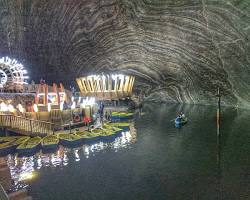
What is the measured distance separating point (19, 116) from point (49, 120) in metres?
3.24

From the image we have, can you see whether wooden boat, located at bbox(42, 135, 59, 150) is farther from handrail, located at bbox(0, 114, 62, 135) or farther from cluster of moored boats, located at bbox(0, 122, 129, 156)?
handrail, located at bbox(0, 114, 62, 135)

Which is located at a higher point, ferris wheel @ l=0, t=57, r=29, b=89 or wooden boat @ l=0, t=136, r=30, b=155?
ferris wheel @ l=0, t=57, r=29, b=89

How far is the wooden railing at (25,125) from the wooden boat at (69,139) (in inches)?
85.2

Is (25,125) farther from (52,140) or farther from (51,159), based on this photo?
(51,159)

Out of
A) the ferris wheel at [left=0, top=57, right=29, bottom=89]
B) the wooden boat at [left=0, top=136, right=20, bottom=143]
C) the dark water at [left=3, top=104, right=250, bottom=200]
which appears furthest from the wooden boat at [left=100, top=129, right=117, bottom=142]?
the ferris wheel at [left=0, top=57, right=29, bottom=89]

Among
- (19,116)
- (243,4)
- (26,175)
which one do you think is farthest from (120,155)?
(243,4)

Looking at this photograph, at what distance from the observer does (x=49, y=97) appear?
34.3m

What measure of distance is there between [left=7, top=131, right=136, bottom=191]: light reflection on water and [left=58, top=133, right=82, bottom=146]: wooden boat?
0.74 meters

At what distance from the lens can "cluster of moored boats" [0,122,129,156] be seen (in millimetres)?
25383

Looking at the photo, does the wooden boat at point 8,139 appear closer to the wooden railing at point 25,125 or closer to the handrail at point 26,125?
the wooden railing at point 25,125

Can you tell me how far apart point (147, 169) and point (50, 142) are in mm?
10090

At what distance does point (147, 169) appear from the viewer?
2069 centimetres

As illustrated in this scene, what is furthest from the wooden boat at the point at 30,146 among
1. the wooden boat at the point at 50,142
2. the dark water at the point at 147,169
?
the dark water at the point at 147,169

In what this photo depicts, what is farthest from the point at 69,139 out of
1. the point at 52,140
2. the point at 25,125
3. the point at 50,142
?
the point at 25,125
